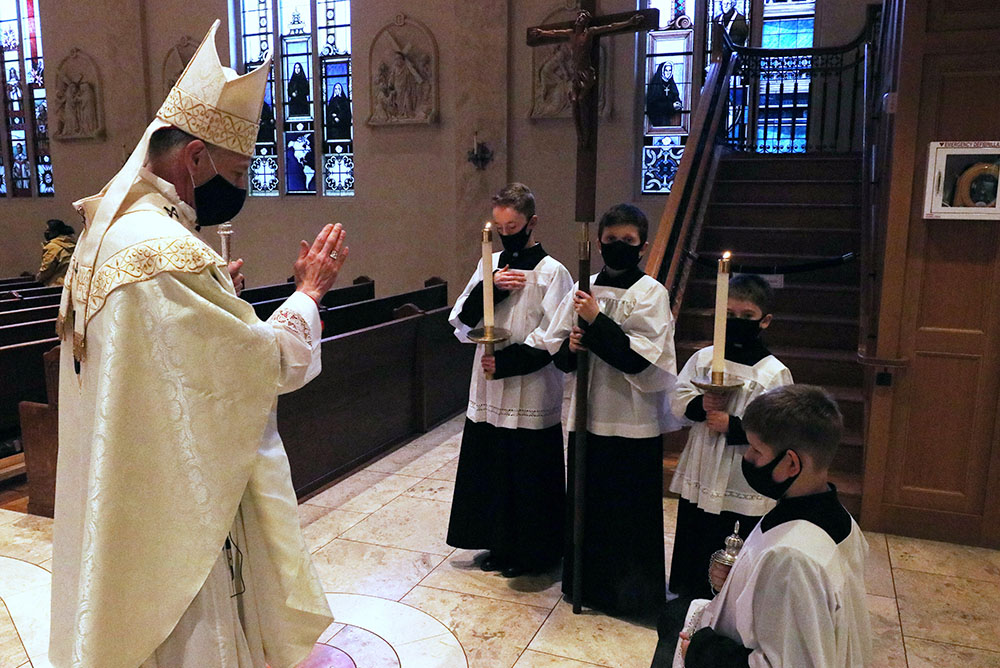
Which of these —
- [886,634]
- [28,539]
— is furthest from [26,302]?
[886,634]

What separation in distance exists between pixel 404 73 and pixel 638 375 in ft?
26.8

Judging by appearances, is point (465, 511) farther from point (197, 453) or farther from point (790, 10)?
point (790, 10)

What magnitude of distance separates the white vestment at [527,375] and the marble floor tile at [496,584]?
2.46 ft

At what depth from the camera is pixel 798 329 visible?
5742 mm

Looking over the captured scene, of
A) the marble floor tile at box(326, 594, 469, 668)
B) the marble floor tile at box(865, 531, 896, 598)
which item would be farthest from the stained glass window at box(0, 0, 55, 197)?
the marble floor tile at box(865, 531, 896, 598)

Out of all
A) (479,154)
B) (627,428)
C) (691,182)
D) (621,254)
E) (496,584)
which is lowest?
(496,584)

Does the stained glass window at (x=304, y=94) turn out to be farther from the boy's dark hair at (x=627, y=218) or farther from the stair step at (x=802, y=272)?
the boy's dark hair at (x=627, y=218)

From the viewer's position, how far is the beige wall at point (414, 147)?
31.5 feet

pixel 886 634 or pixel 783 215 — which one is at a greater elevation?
pixel 783 215

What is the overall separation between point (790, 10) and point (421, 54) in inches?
178

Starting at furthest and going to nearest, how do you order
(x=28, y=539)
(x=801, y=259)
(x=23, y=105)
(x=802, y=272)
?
(x=23, y=105)
(x=801, y=259)
(x=802, y=272)
(x=28, y=539)

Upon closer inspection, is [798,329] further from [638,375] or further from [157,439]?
[157,439]

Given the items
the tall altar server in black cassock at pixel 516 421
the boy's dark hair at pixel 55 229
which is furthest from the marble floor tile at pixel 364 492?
the boy's dark hair at pixel 55 229

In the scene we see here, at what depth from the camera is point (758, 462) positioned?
1.92m
